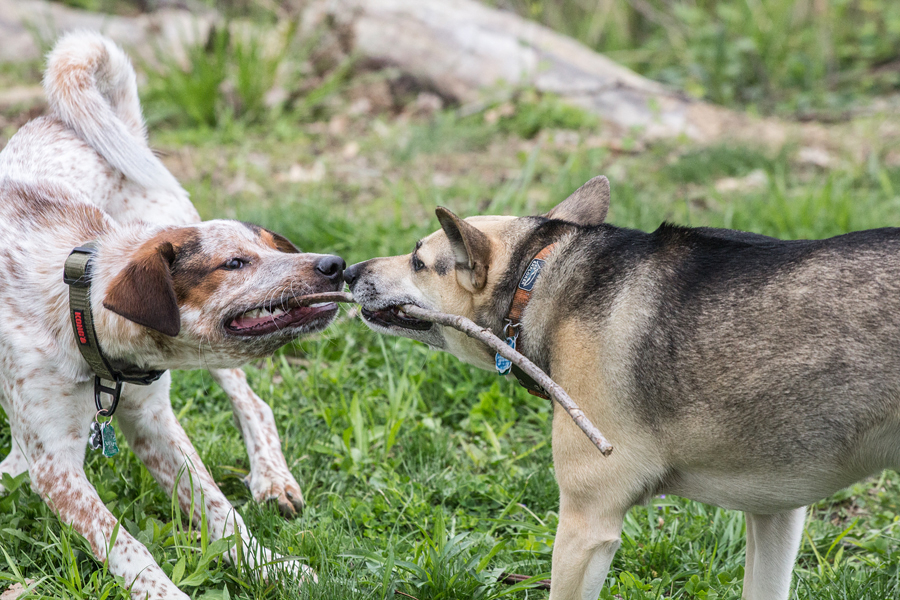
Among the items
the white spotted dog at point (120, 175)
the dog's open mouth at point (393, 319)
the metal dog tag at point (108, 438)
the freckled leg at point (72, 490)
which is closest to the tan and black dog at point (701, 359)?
the dog's open mouth at point (393, 319)

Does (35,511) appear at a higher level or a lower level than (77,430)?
lower

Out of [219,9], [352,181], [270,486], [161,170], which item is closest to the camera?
[270,486]

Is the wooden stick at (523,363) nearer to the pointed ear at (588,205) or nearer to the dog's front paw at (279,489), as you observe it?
the pointed ear at (588,205)

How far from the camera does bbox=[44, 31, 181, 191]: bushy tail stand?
4086 millimetres

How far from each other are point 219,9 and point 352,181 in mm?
4247

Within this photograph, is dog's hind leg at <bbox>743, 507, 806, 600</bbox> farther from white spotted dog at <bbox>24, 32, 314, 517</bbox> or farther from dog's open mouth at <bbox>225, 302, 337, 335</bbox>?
white spotted dog at <bbox>24, 32, 314, 517</bbox>

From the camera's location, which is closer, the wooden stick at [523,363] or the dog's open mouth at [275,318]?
the wooden stick at [523,363]

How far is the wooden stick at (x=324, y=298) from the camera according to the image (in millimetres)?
3254

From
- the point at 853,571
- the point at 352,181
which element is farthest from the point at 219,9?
the point at 853,571

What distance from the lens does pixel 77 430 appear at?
10.7ft

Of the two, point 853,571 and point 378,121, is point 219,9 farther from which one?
point 853,571

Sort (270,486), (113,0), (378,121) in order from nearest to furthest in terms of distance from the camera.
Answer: (270,486) < (378,121) < (113,0)

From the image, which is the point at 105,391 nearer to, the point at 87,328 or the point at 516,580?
the point at 87,328

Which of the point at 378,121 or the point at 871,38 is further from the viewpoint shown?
the point at 871,38
